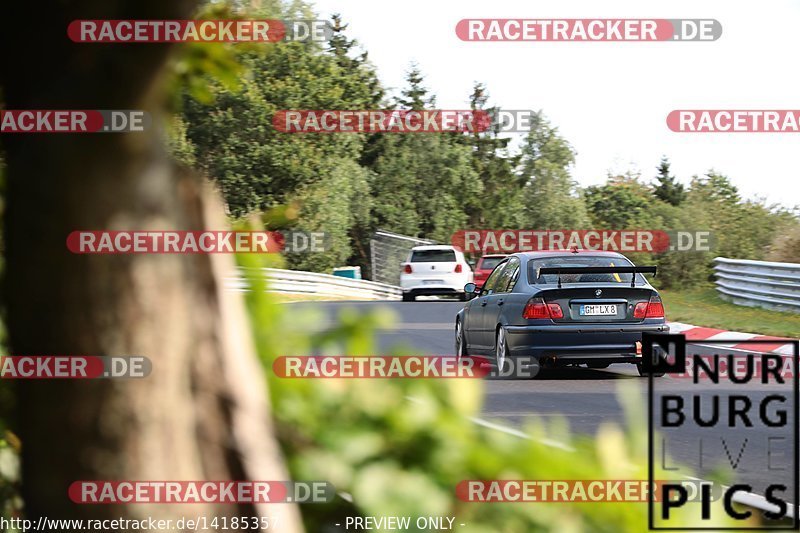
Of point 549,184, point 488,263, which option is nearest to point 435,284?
point 488,263

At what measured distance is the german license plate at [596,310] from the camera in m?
13.1

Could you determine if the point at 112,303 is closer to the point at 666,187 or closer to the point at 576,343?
the point at 576,343

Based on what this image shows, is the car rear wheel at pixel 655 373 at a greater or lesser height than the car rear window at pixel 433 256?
lesser

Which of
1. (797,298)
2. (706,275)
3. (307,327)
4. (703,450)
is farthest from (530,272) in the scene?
(706,275)

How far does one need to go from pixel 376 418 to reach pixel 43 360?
21.8 inches

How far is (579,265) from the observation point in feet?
43.9

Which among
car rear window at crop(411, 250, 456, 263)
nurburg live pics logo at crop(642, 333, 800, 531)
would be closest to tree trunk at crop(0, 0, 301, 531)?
nurburg live pics logo at crop(642, 333, 800, 531)

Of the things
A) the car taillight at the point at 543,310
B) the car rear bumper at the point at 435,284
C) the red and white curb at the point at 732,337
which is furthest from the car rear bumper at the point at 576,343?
the car rear bumper at the point at 435,284

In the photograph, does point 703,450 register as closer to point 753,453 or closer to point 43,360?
point 753,453

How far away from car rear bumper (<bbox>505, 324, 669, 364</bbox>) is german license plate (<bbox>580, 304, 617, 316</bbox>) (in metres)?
0.15

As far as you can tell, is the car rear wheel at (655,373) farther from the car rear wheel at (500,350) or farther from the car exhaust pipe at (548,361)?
the car rear wheel at (500,350)

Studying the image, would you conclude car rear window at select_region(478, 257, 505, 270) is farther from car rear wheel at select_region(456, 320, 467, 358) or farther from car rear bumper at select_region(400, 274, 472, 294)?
car rear wheel at select_region(456, 320, 467, 358)

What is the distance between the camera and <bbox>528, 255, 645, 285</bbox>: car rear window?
43.7 ft

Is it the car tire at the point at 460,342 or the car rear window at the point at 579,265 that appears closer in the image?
the car rear window at the point at 579,265
